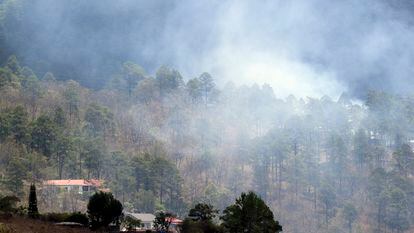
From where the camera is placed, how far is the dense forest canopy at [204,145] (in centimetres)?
9919

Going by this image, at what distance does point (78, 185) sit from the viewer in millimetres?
95812

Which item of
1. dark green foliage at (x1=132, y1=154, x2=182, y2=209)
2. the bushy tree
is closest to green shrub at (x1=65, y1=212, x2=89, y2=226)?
the bushy tree

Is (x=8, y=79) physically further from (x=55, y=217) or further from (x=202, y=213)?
(x=202, y=213)

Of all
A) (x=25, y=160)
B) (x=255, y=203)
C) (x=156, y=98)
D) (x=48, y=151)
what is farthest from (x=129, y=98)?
(x=255, y=203)

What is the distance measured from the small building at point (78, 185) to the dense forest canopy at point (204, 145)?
189 centimetres

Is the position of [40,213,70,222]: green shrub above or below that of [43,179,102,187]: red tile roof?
below

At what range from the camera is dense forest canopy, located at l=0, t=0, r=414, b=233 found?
99188 mm

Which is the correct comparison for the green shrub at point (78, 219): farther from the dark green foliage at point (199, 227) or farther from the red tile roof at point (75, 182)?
the red tile roof at point (75, 182)

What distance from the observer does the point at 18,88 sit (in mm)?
117312

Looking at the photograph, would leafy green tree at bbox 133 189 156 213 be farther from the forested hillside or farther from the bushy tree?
the bushy tree

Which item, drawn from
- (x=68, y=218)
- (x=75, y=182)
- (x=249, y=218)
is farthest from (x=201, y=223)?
(x=75, y=182)

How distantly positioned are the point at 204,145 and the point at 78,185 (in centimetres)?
3217

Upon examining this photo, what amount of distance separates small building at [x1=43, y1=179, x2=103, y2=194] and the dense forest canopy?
1.89 meters

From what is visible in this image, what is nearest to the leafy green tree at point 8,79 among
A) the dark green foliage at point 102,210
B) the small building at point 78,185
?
the small building at point 78,185
